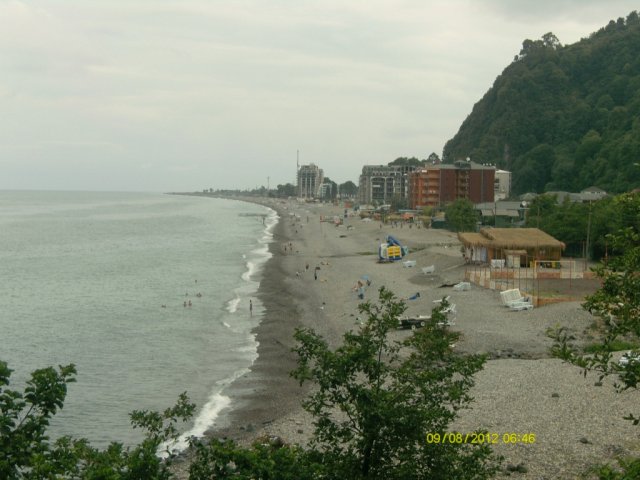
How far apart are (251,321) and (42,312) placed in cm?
1451

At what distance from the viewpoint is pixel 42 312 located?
4512cm

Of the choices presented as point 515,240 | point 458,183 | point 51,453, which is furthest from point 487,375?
point 458,183

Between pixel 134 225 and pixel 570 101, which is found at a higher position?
pixel 570 101

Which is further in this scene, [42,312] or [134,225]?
[134,225]

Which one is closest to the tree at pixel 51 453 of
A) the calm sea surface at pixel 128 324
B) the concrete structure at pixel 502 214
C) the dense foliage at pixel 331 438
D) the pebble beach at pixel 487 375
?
the dense foliage at pixel 331 438

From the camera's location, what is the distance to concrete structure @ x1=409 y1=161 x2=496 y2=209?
4685 inches

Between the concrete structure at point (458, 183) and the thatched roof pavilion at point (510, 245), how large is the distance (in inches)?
2456

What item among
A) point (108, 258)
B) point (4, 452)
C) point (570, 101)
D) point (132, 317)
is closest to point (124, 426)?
point (4, 452)

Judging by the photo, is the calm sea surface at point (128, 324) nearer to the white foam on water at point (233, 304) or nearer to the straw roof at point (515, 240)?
the white foam on water at point (233, 304)

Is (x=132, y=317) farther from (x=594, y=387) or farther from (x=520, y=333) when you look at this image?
(x=594, y=387)

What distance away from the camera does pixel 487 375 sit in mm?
24797

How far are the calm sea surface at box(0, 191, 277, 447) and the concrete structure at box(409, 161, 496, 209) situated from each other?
148ft

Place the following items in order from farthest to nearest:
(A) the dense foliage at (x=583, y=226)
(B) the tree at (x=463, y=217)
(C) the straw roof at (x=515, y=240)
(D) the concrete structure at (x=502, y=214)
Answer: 1. (D) the concrete structure at (x=502, y=214)
2. (B) the tree at (x=463, y=217)
3. (A) the dense foliage at (x=583, y=226)
4. (C) the straw roof at (x=515, y=240)

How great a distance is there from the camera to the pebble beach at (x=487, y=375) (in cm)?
1773
